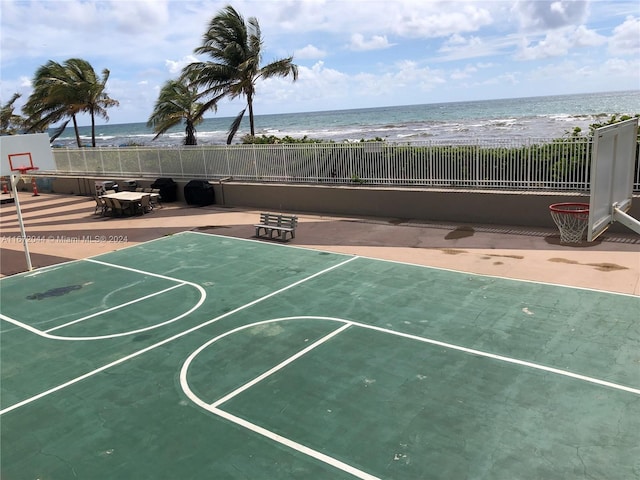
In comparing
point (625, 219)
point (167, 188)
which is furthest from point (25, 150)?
point (625, 219)

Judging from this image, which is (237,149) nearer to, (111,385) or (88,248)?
(88,248)

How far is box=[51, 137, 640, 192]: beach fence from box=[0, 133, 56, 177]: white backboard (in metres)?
8.80

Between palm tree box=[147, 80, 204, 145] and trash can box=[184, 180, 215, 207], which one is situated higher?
palm tree box=[147, 80, 204, 145]

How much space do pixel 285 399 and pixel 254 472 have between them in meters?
1.41

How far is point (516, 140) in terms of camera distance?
15.4 metres

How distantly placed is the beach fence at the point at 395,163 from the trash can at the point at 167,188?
30.8 inches

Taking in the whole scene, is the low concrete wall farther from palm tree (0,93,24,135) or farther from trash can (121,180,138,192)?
palm tree (0,93,24,135)

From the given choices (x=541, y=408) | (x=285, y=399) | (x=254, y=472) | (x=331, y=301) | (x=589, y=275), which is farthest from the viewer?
(x=589, y=275)

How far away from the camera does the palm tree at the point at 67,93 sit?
3173 centimetres

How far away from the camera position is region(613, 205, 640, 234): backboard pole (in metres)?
5.99

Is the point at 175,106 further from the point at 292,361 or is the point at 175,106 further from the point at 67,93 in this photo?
the point at 292,361

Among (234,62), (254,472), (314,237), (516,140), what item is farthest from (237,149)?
(254,472)

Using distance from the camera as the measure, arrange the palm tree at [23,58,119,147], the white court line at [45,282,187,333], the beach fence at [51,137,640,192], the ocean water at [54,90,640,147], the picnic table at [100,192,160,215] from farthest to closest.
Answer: the ocean water at [54,90,640,147] → the palm tree at [23,58,119,147] → the picnic table at [100,192,160,215] → the beach fence at [51,137,640,192] → the white court line at [45,282,187,333]

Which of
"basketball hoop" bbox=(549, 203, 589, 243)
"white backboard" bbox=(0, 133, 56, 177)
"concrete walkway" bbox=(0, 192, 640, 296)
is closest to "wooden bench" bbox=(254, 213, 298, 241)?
"concrete walkway" bbox=(0, 192, 640, 296)
